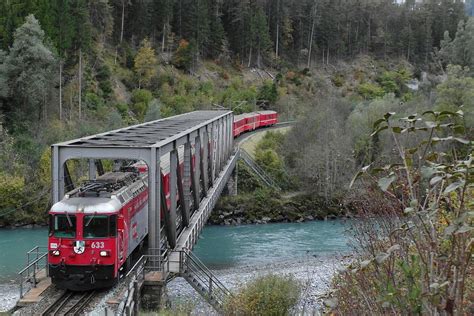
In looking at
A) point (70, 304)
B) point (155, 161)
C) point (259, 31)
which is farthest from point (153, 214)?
point (259, 31)

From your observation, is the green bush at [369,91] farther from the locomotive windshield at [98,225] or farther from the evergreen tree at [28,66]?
Answer: the locomotive windshield at [98,225]

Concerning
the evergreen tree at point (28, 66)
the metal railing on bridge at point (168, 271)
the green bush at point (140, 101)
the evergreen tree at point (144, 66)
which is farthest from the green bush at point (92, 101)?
the metal railing on bridge at point (168, 271)

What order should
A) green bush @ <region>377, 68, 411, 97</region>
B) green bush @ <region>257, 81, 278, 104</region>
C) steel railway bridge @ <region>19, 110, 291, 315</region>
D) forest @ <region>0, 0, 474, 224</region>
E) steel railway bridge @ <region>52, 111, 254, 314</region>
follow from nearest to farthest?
steel railway bridge @ <region>19, 110, 291, 315</region>
steel railway bridge @ <region>52, 111, 254, 314</region>
forest @ <region>0, 0, 474, 224</region>
green bush @ <region>257, 81, 278, 104</region>
green bush @ <region>377, 68, 411, 97</region>

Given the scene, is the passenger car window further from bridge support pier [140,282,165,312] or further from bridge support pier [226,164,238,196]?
bridge support pier [226,164,238,196]

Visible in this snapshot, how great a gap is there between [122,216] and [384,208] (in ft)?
33.5

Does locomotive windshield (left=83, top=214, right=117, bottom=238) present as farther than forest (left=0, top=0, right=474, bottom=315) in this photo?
No

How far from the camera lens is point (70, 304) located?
14.0 m

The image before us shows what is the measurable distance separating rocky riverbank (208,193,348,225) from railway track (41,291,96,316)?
25599 mm

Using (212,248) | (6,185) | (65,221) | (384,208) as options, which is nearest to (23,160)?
(6,185)

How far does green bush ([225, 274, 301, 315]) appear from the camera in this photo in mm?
14386

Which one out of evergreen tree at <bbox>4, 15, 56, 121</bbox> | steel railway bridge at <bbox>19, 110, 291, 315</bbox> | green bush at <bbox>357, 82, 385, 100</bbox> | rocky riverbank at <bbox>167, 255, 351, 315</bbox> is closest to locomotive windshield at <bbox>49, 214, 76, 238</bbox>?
steel railway bridge at <bbox>19, 110, 291, 315</bbox>

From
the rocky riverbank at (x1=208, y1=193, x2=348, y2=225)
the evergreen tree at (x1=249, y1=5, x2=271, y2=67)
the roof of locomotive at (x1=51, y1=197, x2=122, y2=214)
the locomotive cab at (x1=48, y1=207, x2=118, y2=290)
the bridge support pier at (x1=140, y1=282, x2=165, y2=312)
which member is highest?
the evergreen tree at (x1=249, y1=5, x2=271, y2=67)

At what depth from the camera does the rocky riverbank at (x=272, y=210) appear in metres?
41.1

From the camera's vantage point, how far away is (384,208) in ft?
19.5
